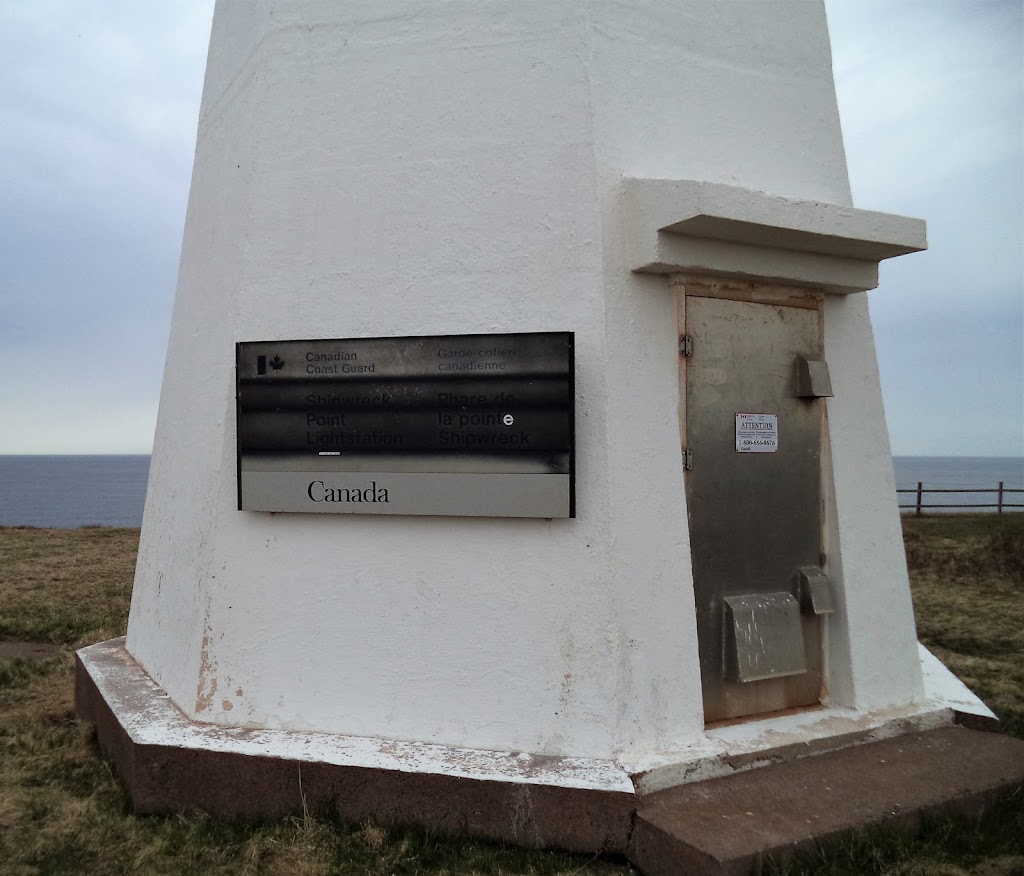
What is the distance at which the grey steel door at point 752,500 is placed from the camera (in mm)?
5078

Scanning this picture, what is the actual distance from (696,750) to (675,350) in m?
2.10

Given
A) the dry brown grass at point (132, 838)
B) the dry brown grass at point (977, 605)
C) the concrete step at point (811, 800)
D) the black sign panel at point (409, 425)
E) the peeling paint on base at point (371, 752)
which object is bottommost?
the dry brown grass at point (132, 838)

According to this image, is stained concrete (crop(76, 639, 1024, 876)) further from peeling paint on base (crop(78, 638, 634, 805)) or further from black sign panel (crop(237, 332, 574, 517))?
black sign panel (crop(237, 332, 574, 517))

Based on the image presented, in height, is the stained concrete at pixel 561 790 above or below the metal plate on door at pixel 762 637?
below

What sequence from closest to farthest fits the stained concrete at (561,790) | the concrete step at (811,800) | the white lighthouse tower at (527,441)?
the concrete step at (811,800)
the stained concrete at (561,790)
the white lighthouse tower at (527,441)

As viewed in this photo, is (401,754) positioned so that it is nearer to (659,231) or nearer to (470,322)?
(470,322)

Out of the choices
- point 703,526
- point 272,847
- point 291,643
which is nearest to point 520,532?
point 703,526

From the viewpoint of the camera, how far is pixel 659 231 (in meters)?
4.69

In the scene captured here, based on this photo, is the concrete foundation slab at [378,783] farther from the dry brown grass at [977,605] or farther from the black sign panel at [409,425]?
the dry brown grass at [977,605]

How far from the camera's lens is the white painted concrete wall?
4.68 meters

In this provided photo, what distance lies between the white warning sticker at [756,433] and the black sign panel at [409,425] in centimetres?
115

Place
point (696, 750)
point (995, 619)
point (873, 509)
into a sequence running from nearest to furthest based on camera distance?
Answer: point (696, 750) → point (873, 509) → point (995, 619)

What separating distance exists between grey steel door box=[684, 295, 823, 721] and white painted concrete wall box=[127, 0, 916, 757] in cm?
25

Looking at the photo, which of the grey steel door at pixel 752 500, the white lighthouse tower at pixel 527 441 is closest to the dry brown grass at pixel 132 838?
the white lighthouse tower at pixel 527 441
